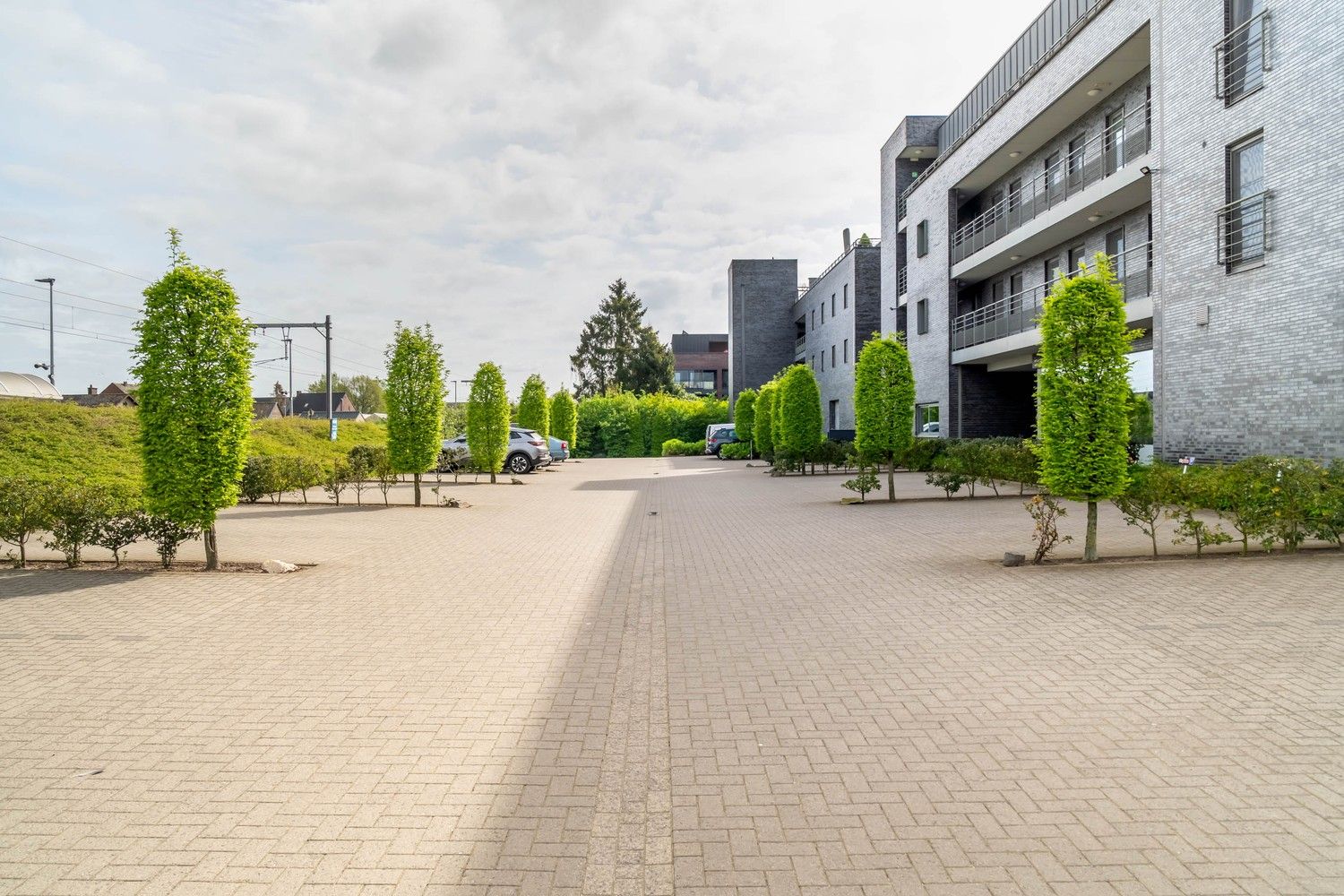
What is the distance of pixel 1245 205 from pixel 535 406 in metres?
27.7

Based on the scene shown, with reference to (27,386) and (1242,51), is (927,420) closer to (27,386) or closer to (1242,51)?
(1242,51)

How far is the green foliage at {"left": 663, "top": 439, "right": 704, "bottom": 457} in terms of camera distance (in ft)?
174

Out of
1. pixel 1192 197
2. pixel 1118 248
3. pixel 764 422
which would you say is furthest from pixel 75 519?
pixel 764 422

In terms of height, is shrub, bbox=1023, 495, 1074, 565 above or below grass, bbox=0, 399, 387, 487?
below

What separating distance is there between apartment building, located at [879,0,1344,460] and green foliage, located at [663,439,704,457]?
90.0 feet

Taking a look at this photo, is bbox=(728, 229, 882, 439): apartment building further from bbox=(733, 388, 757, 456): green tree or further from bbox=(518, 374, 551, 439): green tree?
bbox=(518, 374, 551, 439): green tree

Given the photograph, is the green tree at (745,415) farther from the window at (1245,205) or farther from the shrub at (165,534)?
the shrub at (165,534)

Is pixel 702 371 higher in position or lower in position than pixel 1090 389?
higher

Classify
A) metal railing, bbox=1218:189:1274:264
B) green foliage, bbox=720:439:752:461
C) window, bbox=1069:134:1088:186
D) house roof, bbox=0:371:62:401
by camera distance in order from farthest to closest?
1. green foliage, bbox=720:439:752:461
2. house roof, bbox=0:371:62:401
3. window, bbox=1069:134:1088:186
4. metal railing, bbox=1218:189:1274:264

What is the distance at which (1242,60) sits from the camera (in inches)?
566

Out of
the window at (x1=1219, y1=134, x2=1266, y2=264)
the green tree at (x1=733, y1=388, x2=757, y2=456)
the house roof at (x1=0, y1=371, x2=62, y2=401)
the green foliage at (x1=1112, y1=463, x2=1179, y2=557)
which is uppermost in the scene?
the window at (x1=1219, y1=134, x2=1266, y2=264)

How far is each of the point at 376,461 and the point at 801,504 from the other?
10.2 metres

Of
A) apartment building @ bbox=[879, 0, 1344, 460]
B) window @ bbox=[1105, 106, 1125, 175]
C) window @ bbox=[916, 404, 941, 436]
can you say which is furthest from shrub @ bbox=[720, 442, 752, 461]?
A: window @ bbox=[1105, 106, 1125, 175]

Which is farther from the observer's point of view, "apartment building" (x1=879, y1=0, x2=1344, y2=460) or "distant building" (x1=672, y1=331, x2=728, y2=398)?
"distant building" (x1=672, y1=331, x2=728, y2=398)
